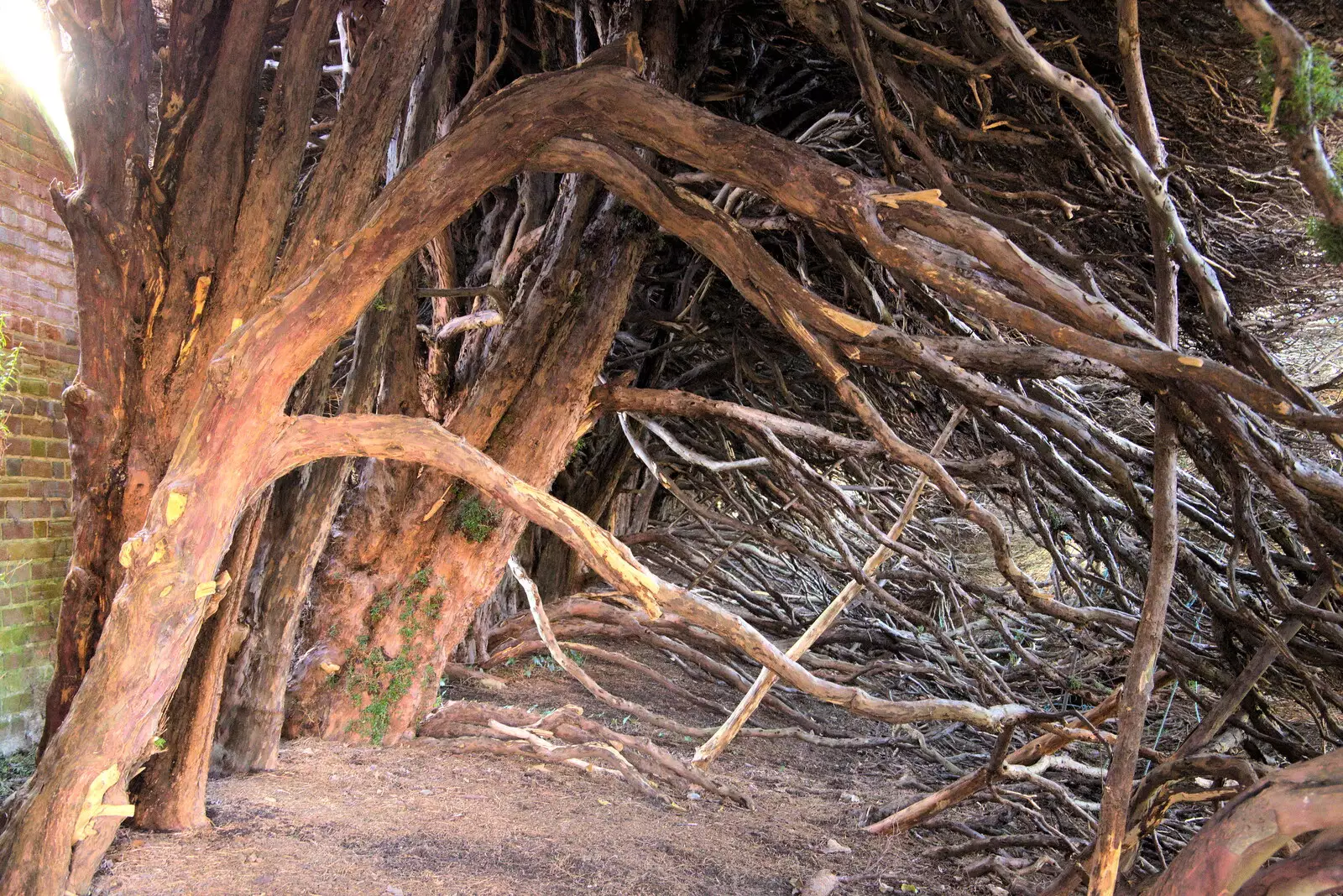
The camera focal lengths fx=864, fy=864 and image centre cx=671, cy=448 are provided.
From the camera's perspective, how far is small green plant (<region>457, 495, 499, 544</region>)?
416 centimetres

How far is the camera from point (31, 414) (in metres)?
4.47

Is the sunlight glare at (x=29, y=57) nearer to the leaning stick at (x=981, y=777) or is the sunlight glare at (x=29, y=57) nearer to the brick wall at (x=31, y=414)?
the brick wall at (x=31, y=414)

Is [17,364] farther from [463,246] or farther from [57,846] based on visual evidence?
[57,846]

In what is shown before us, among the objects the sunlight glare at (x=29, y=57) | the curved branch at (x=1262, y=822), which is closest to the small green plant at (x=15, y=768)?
the sunlight glare at (x=29, y=57)

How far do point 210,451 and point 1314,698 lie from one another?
3423mm

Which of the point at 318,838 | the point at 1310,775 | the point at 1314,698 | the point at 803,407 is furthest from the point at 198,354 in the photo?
the point at 803,407

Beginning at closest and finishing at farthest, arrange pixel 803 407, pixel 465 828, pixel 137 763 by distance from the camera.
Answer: pixel 137 763
pixel 465 828
pixel 803 407

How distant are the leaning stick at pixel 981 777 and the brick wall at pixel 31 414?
14.5 ft

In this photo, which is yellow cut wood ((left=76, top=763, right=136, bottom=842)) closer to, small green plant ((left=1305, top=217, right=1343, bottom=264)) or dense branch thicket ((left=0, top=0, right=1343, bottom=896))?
dense branch thicket ((left=0, top=0, right=1343, bottom=896))

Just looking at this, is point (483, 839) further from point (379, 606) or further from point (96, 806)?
point (379, 606)

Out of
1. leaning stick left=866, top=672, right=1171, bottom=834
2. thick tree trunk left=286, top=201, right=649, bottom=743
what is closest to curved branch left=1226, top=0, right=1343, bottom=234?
leaning stick left=866, top=672, right=1171, bottom=834

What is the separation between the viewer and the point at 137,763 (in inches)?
97.3

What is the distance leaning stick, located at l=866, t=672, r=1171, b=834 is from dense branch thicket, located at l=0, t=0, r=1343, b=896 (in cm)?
4

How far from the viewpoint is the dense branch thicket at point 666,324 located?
7.83 ft
